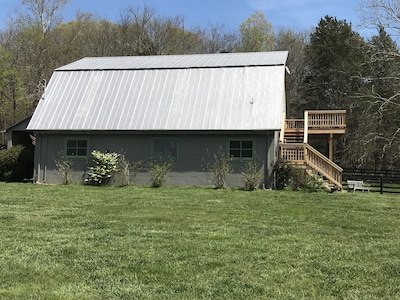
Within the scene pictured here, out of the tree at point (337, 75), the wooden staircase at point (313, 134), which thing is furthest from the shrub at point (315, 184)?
the tree at point (337, 75)

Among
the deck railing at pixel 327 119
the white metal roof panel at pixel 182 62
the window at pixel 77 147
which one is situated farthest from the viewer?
the deck railing at pixel 327 119

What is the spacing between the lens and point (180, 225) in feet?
28.7

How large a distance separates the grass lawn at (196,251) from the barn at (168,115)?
6.08 meters

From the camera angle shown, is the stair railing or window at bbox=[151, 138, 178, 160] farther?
window at bbox=[151, 138, 178, 160]

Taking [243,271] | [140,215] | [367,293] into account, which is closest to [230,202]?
[140,215]

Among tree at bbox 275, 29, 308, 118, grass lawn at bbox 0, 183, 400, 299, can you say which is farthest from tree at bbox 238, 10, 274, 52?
grass lawn at bbox 0, 183, 400, 299

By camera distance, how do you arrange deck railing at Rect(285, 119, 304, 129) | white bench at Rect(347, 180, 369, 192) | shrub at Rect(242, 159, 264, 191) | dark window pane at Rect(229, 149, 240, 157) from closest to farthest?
shrub at Rect(242, 159, 264, 191)
dark window pane at Rect(229, 149, 240, 157)
white bench at Rect(347, 180, 369, 192)
deck railing at Rect(285, 119, 304, 129)

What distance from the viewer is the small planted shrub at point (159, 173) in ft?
57.9

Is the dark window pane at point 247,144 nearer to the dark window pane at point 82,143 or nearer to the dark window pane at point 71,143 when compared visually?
the dark window pane at point 82,143

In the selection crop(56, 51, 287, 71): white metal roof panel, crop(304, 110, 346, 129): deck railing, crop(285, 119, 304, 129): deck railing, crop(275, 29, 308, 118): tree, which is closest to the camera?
crop(56, 51, 287, 71): white metal roof panel

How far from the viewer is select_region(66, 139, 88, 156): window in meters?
19.2

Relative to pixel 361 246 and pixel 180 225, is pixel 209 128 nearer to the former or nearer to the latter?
pixel 180 225

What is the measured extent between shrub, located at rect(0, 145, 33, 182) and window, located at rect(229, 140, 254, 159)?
10184 millimetres

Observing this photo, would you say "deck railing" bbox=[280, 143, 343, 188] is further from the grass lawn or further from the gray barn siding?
the grass lawn
